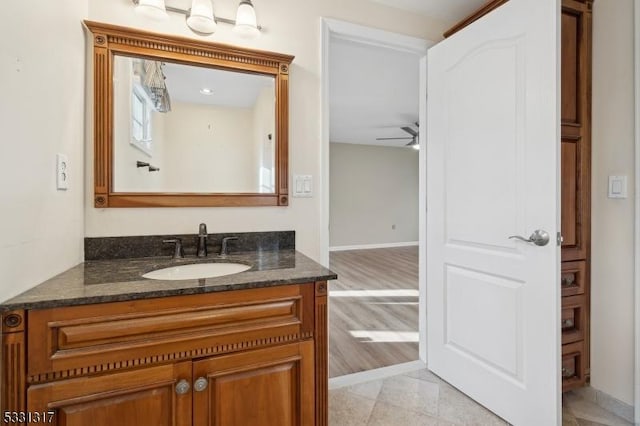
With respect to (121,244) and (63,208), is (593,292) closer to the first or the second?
(121,244)

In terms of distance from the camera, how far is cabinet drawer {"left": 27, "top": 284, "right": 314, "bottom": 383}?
87 cm

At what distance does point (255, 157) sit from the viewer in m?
1.66

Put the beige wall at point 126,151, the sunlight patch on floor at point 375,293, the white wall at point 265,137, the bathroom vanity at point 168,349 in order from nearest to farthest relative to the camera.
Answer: the bathroom vanity at point 168,349 < the beige wall at point 126,151 < the white wall at point 265,137 < the sunlight patch on floor at point 375,293

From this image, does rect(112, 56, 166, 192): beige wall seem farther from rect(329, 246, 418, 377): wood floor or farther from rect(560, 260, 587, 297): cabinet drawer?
rect(560, 260, 587, 297): cabinet drawer

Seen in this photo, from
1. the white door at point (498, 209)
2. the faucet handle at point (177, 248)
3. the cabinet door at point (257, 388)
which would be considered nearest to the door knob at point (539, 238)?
the white door at point (498, 209)

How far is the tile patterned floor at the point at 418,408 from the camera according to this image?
156cm

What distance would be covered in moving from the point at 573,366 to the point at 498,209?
0.94m

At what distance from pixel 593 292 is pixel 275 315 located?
165cm

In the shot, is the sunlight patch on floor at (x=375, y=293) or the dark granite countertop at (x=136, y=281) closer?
the dark granite countertop at (x=136, y=281)

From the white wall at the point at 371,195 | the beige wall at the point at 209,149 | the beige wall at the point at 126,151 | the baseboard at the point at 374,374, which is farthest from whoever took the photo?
the white wall at the point at 371,195

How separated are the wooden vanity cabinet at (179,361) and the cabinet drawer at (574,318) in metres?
1.31

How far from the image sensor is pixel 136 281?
104 centimetres

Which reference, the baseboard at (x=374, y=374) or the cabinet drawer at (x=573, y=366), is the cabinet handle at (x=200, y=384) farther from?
the cabinet drawer at (x=573, y=366)

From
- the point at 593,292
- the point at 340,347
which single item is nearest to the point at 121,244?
the point at 340,347
